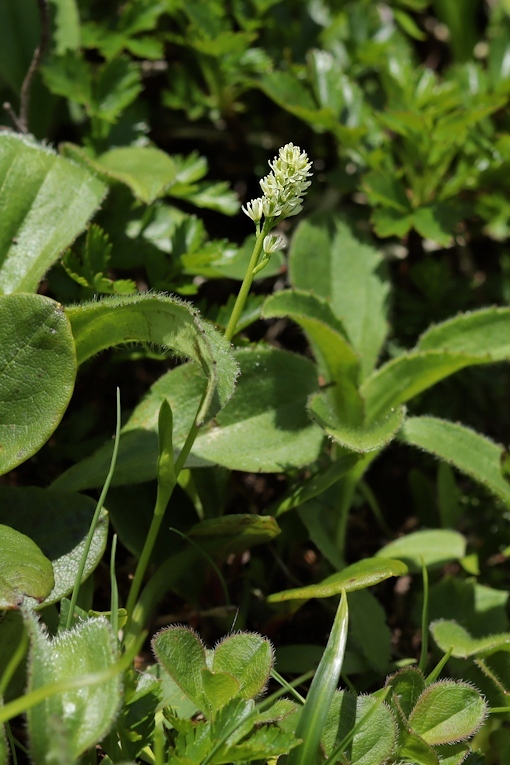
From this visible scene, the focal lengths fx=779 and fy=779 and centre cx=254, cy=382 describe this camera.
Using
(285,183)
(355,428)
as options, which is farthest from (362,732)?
(285,183)

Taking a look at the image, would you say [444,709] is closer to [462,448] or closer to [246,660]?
[246,660]

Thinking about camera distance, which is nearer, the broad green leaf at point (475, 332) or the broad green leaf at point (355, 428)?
the broad green leaf at point (355, 428)

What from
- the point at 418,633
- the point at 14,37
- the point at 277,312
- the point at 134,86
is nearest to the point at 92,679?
the point at 277,312

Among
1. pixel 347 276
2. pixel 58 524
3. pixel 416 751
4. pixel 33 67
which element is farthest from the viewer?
pixel 347 276

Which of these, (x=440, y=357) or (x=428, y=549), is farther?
(x=428, y=549)

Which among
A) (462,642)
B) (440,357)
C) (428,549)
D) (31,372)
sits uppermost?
(31,372)

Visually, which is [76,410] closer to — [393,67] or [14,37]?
[14,37]

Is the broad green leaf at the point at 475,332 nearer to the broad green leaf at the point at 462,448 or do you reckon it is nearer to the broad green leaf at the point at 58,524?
the broad green leaf at the point at 462,448

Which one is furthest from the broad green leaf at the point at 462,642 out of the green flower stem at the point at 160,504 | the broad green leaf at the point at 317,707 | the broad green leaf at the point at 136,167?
the broad green leaf at the point at 136,167
